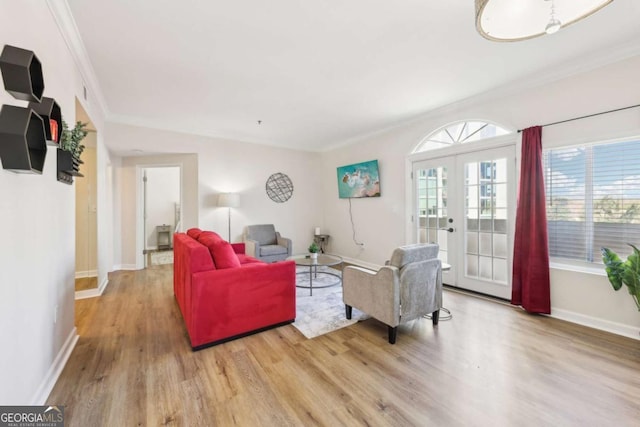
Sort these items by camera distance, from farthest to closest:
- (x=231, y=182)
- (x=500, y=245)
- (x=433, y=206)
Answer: (x=231, y=182)
(x=433, y=206)
(x=500, y=245)

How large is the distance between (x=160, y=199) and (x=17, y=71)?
6893 mm

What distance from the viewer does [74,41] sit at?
7.56ft

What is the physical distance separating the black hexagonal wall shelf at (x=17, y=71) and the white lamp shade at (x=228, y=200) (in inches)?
143

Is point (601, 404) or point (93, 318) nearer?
point (601, 404)

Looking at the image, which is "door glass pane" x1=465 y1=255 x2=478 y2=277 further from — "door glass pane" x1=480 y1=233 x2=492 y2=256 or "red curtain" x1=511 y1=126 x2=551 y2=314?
"red curtain" x1=511 y1=126 x2=551 y2=314

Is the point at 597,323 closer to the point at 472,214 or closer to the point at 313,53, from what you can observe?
the point at 472,214

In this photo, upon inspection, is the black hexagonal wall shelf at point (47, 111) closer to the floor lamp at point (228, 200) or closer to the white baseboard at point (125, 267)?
the floor lamp at point (228, 200)

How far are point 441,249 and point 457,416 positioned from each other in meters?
2.82

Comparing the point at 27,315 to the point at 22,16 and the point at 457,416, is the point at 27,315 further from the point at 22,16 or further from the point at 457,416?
the point at 457,416

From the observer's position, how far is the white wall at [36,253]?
134 centimetres

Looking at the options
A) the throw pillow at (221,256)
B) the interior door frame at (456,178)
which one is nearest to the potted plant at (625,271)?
the interior door frame at (456,178)

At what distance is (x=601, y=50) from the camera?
8.31ft

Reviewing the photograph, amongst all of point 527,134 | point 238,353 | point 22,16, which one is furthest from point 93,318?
point 527,134

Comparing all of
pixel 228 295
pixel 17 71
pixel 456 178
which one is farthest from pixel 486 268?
pixel 17 71
